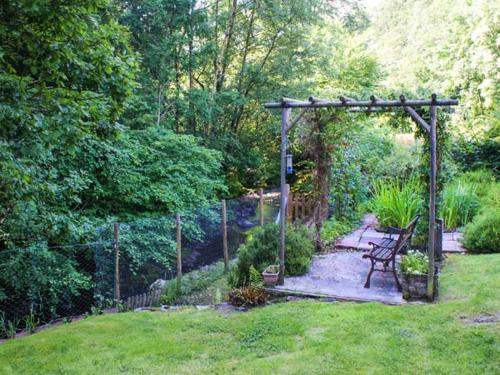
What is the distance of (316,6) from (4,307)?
10.7m

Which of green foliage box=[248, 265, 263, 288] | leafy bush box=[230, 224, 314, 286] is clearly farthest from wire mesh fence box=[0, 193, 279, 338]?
green foliage box=[248, 265, 263, 288]

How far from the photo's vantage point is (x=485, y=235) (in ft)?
24.0

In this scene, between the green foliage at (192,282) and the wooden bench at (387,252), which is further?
the green foliage at (192,282)

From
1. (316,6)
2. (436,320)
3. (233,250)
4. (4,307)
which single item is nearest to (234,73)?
(316,6)

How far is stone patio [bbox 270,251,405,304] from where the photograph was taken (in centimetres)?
554

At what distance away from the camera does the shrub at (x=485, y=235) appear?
7277 millimetres

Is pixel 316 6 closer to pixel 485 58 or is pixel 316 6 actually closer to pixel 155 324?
pixel 485 58

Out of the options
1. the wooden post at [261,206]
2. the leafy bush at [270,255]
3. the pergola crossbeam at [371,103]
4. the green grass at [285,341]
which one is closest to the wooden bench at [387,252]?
the green grass at [285,341]

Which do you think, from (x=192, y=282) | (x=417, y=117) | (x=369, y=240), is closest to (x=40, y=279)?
(x=192, y=282)

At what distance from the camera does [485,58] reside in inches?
550

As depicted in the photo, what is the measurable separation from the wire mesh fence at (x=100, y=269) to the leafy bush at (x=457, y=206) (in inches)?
178

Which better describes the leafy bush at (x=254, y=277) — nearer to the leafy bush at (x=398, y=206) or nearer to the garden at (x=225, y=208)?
the garden at (x=225, y=208)

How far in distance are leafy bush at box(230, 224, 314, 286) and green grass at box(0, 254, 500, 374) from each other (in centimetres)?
108

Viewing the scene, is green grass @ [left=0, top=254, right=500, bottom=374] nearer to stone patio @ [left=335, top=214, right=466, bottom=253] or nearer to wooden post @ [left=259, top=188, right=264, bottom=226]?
stone patio @ [left=335, top=214, right=466, bottom=253]
